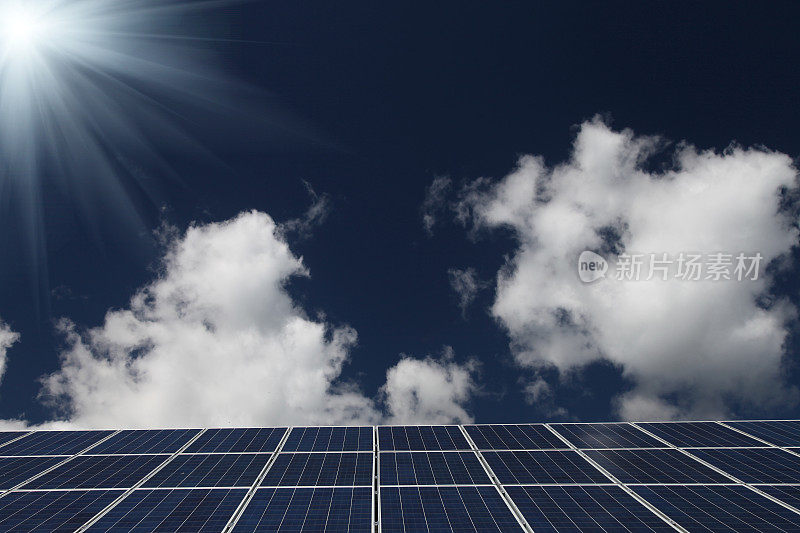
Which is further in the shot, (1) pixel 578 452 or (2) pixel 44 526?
(1) pixel 578 452

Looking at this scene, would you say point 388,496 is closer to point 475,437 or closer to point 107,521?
point 475,437

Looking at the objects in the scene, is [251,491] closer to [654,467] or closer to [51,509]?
[51,509]

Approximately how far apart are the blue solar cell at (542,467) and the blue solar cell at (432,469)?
1.17m

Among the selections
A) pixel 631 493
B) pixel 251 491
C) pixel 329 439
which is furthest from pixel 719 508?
pixel 251 491

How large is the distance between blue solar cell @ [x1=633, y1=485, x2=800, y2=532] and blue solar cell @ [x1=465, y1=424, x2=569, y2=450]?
6339 mm

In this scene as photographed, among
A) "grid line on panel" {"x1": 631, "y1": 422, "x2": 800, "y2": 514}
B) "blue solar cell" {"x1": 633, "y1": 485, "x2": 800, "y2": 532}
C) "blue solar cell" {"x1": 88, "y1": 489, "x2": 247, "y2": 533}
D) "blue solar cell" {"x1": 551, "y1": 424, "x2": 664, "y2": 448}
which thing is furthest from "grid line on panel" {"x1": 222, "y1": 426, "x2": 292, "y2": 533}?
"grid line on panel" {"x1": 631, "y1": 422, "x2": 800, "y2": 514}

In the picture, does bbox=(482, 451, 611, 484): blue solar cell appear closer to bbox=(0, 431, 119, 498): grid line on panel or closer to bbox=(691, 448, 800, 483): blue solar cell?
bbox=(691, 448, 800, 483): blue solar cell

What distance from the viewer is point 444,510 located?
2009 cm

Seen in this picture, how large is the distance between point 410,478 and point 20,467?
23211 mm

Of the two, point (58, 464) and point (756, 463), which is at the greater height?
point (756, 463)

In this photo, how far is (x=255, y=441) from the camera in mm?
28562

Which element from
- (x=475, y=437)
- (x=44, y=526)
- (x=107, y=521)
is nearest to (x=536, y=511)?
(x=475, y=437)

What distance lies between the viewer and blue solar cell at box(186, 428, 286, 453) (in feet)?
89.9

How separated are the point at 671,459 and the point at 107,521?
1186 inches
